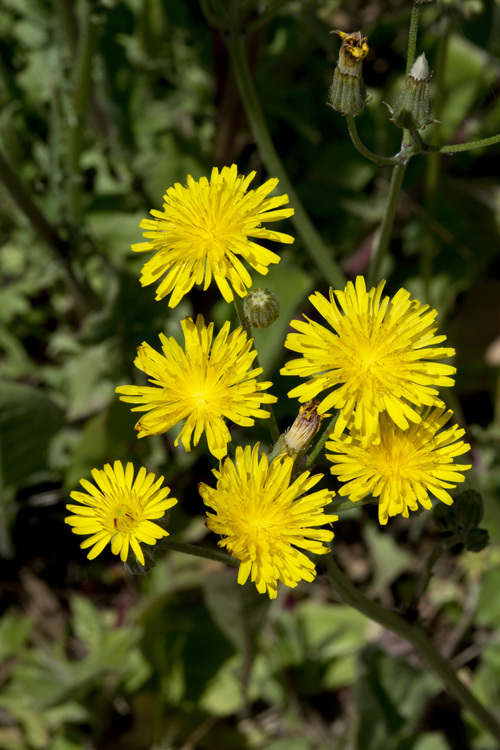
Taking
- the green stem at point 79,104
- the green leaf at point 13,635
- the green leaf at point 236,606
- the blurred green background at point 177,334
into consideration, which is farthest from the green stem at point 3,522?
the green stem at point 79,104

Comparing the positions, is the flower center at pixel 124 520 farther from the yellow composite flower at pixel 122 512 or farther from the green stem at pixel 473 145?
the green stem at pixel 473 145

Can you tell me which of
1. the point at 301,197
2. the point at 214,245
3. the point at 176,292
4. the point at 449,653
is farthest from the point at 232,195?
the point at 449,653

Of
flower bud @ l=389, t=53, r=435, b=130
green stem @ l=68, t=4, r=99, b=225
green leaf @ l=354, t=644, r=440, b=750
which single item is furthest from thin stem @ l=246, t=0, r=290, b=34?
green leaf @ l=354, t=644, r=440, b=750

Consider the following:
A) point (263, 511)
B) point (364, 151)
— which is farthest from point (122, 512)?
point (364, 151)

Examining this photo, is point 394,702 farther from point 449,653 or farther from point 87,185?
point 87,185

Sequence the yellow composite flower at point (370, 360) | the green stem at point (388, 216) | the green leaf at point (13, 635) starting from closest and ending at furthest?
the yellow composite flower at point (370, 360), the green stem at point (388, 216), the green leaf at point (13, 635)

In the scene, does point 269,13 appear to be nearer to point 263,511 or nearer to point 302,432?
point 302,432
